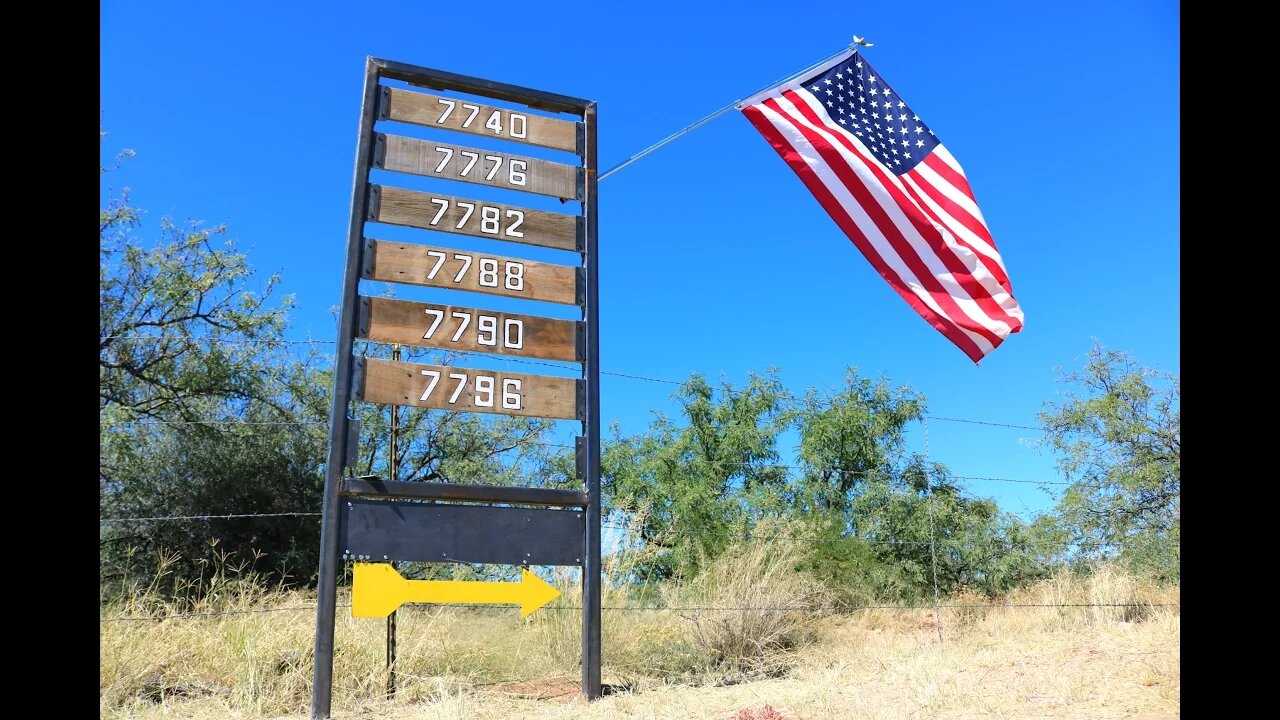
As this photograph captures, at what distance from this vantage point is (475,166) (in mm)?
7570

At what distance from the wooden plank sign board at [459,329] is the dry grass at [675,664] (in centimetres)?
243

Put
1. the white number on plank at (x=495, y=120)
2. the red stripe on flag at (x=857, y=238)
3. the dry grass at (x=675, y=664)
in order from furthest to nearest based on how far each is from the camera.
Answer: the red stripe on flag at (x=857, y=238) < the white number on plank at (x=495, y=120) < the dry grass at (x=675, y=664)

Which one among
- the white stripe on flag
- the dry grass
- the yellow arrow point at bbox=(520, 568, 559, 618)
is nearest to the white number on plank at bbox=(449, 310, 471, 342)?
the yellow arrow point at bbox=(520, 568, 559, 618)

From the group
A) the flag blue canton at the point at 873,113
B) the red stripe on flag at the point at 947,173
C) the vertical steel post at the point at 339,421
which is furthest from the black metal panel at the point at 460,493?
the red stripe on flag at the point at 947,173

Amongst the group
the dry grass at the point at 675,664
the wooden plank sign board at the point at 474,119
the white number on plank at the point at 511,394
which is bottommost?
the dry grass at the point at 675,664

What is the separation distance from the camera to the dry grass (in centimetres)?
621

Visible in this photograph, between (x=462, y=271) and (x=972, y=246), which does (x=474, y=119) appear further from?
(x=972, y=246)

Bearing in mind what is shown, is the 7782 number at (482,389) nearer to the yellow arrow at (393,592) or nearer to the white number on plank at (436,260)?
the white number on plank at (436,260)

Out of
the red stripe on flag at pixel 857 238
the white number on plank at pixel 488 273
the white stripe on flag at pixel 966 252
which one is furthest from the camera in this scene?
the white stripe on flag at pixel 966 252

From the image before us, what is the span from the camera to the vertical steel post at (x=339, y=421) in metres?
6.33

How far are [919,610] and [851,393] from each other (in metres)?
5.75
